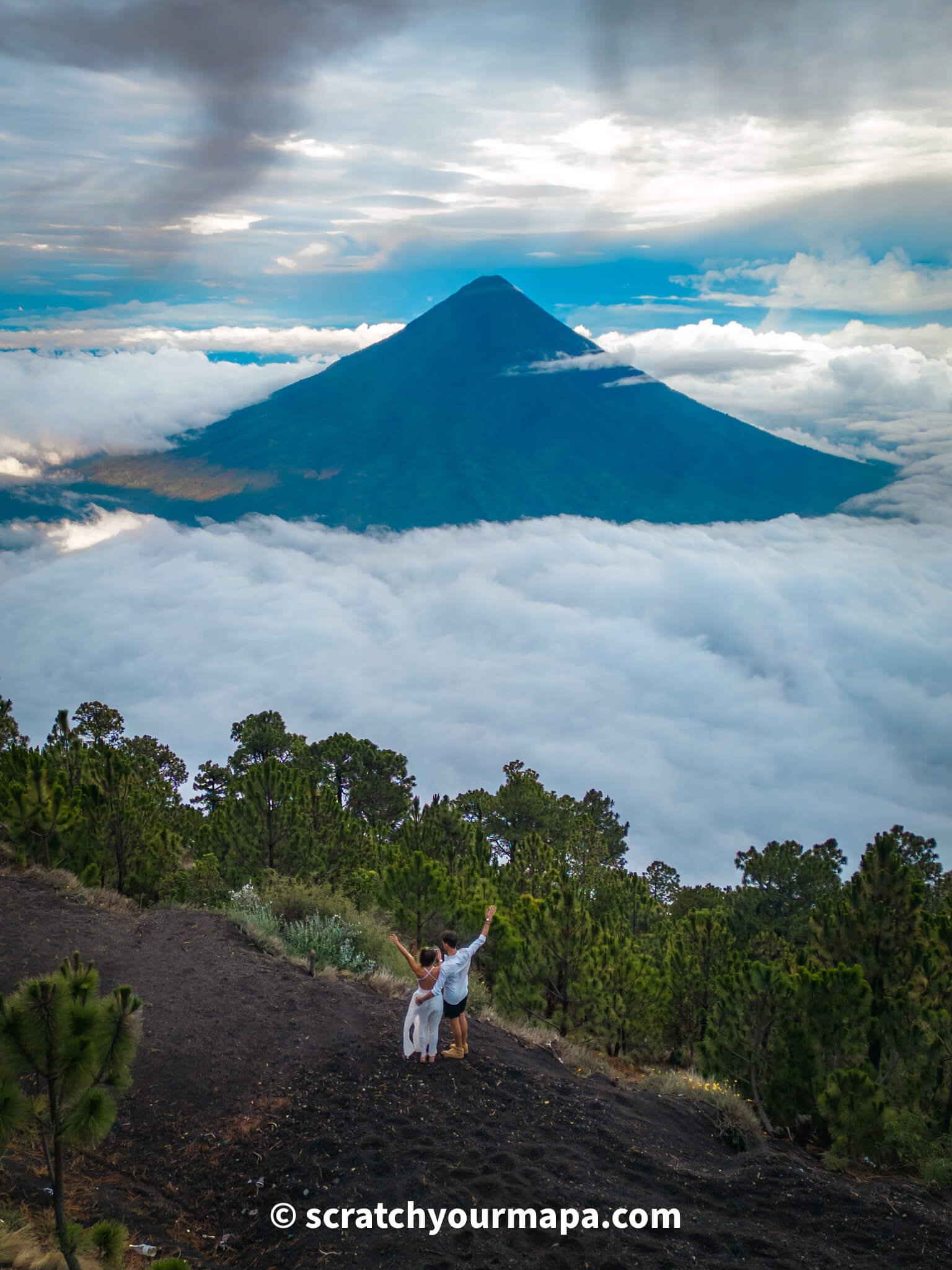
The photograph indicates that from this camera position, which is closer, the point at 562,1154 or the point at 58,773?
the point at 562,1154

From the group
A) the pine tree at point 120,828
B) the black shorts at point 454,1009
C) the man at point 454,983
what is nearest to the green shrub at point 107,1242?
the man at point 454,983

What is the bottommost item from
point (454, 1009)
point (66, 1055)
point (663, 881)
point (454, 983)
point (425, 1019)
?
point (663, 881)

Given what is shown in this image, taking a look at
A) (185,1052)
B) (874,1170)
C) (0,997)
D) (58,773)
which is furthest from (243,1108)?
(58,773)

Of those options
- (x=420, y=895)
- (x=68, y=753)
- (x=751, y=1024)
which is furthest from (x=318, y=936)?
(x=68, y=753)

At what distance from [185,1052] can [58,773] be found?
6.45 meters

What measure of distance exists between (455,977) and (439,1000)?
241 mm

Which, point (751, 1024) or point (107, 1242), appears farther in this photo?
point (751, 1024)

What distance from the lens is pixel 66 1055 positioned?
13.0 ft

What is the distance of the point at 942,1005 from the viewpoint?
10109 mm

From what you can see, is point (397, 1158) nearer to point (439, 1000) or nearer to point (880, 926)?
point (439, 1000)

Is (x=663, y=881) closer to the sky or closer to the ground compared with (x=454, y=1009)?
closer to the ground

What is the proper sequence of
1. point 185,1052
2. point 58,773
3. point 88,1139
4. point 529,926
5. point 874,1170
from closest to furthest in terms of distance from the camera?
point 88,1139, point 185,1052, point 874,1170, point 58,773, point 529,926

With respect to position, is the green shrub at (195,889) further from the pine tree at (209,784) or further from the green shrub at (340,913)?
the pine tree at (209,784)

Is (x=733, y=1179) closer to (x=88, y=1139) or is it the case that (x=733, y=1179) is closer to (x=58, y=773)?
(x=88, y=1139)
